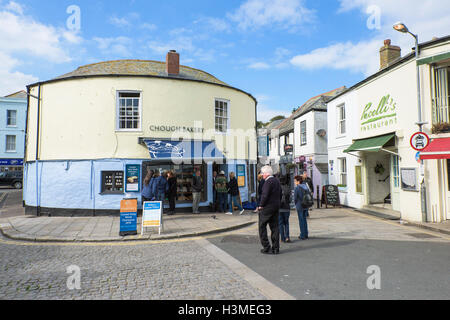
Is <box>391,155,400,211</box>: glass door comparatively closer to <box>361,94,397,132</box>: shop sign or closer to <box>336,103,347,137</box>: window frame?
<box>361,94,397,132</box>: shop sign

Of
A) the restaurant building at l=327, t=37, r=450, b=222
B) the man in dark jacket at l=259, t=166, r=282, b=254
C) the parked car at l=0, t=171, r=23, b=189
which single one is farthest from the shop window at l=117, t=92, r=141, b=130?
the parked car at l=0, t=171, r=23, b=189

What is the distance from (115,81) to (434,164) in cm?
1272

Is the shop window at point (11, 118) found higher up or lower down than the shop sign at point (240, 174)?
higher up

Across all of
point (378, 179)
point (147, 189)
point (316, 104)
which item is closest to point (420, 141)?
point (378, 179)

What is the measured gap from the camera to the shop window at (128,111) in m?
12.1

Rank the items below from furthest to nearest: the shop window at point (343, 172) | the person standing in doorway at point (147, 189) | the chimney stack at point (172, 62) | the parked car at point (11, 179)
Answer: the parked car at point (11, 179), the shop window at point (343, 172), the chimney stack at point (172, 62), the person standing in doorway at point (147, 189)

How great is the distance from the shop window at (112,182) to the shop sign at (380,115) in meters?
11.5

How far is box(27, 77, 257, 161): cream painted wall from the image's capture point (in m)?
11.9

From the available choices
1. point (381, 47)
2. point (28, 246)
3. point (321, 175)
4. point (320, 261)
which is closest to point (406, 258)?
point (320, 261)

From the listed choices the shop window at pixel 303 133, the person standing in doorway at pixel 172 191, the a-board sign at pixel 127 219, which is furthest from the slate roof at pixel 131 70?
the shop window at pixel 303 133

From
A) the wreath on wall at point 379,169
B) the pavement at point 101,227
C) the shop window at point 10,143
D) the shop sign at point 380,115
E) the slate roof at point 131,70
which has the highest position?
the slate roof at point 131,70

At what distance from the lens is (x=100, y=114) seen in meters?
11.9

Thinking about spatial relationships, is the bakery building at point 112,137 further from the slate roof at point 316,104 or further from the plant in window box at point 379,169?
the slate roof at point 316,104

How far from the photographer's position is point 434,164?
32.0 ft
